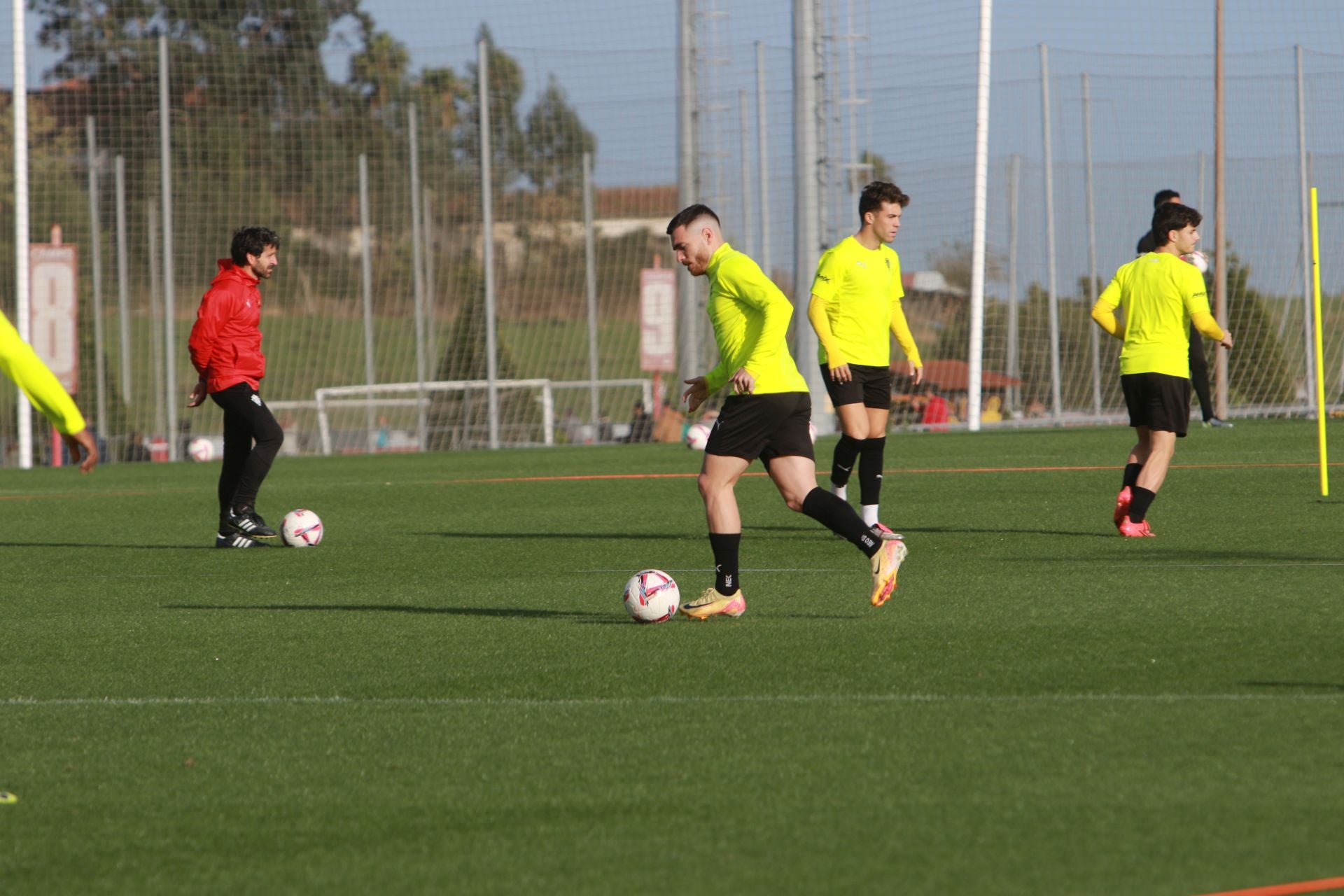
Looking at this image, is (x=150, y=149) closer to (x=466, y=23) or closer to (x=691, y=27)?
(x=466, y=23)

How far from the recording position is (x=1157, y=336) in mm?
9867

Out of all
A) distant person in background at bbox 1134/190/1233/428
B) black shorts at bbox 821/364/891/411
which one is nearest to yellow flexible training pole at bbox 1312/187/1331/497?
distant person in background at bbox 1134/190/1233/428

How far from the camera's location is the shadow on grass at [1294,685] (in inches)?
195

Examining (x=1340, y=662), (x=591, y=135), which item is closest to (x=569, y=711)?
(x=1340, y=662)

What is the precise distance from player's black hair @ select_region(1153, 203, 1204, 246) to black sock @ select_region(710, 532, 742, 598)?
13.7 feet

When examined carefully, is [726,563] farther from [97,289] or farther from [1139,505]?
[97,289]

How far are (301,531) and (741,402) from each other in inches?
180

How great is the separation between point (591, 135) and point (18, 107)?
859cm

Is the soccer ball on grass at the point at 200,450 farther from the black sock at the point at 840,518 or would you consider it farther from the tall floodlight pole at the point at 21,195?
the black sock at the point at 840,518

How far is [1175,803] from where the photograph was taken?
12.5 feet

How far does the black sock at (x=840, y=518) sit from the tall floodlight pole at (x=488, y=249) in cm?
1739

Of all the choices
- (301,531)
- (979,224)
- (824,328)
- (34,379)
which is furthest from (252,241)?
(979,224)

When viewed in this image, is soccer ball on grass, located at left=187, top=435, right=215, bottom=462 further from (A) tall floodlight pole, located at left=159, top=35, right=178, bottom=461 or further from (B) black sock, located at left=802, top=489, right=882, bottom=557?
(B) black sock, located at left=802, top=489, right=882, bottom=557

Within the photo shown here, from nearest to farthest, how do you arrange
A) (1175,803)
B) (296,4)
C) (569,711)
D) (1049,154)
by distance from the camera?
(1175,803), (569,711), (1049,154), (296,4)
